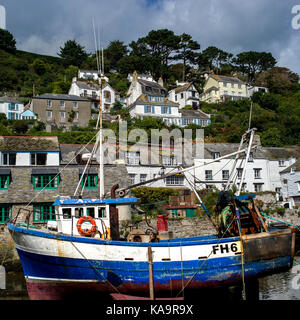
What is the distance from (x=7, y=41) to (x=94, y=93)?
210 ft

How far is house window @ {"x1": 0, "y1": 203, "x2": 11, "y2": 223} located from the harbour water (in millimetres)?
5616

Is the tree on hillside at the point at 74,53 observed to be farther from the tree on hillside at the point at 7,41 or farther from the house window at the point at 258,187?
the house window at the point at 258,187

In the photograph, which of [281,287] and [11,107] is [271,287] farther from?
[11,107]

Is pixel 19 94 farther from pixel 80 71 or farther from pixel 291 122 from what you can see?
pixel 291 122

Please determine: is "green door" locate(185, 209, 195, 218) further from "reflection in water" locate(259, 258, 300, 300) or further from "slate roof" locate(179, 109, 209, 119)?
"slate roof" locate(179, 109, 209, 119)

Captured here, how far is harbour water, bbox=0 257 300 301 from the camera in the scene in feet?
57.9

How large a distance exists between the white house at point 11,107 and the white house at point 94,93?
13.2 meters

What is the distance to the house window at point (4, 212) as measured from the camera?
1086 inches

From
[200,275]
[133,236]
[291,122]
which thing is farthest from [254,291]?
[291,122]

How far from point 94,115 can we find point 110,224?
5593cm

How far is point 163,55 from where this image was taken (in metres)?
101

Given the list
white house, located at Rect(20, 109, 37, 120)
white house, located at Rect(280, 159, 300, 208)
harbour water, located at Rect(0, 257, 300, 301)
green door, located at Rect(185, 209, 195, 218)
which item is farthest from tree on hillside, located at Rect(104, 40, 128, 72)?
harbour water, located at Rect(0, 257, 300, 301)

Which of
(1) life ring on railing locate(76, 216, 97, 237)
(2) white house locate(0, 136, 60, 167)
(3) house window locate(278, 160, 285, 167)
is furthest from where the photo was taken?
(3) house window locate(278, 160, 285, 167)

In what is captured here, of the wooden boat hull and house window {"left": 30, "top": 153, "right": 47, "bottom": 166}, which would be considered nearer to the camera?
the wooden boat hull
